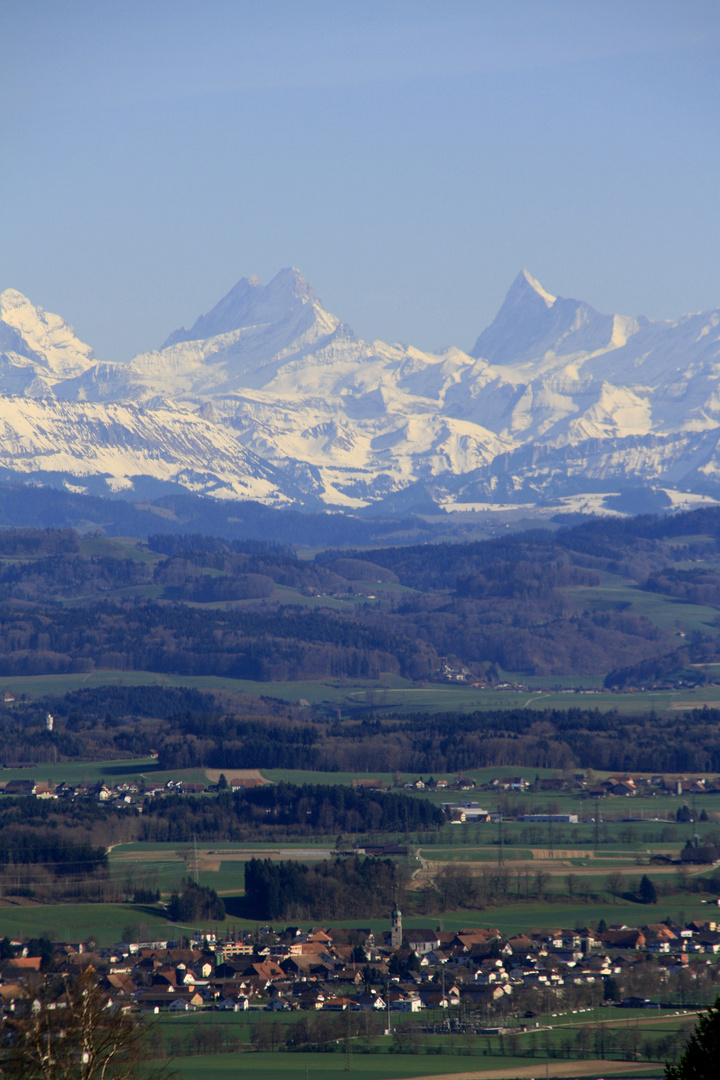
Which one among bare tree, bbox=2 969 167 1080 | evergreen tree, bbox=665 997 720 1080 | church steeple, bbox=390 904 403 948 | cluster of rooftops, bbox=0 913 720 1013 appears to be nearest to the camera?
bare tree, bbox=2 969 167 1080

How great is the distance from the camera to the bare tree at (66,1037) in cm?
2553

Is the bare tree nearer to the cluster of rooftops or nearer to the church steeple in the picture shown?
the cluster of rooftops

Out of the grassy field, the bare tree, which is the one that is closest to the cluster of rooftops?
the grassy field

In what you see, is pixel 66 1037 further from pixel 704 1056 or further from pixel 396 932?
pixel 396 932

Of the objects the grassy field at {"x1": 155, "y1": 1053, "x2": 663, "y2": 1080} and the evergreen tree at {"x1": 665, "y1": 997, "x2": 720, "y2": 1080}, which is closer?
the evergreen tree at {"x1": 665, "y1": 997, "x2": 720, "y2": 1080}

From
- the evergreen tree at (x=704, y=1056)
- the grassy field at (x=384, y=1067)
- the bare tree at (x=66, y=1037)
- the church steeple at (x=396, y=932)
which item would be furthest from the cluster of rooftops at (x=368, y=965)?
the evergreen tree at (x=704, y=1056)

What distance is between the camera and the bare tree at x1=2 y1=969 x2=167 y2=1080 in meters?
25.5

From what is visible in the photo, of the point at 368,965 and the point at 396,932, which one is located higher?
the point at 396,932

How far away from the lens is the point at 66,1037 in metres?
25.9

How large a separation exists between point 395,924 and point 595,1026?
57.8 feet

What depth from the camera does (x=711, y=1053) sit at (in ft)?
86.2

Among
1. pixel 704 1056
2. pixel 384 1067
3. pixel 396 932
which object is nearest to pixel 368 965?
pixel 396 932

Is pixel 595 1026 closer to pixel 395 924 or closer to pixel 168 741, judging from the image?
pixel 395 924

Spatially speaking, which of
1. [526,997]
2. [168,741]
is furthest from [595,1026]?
[168,741]
